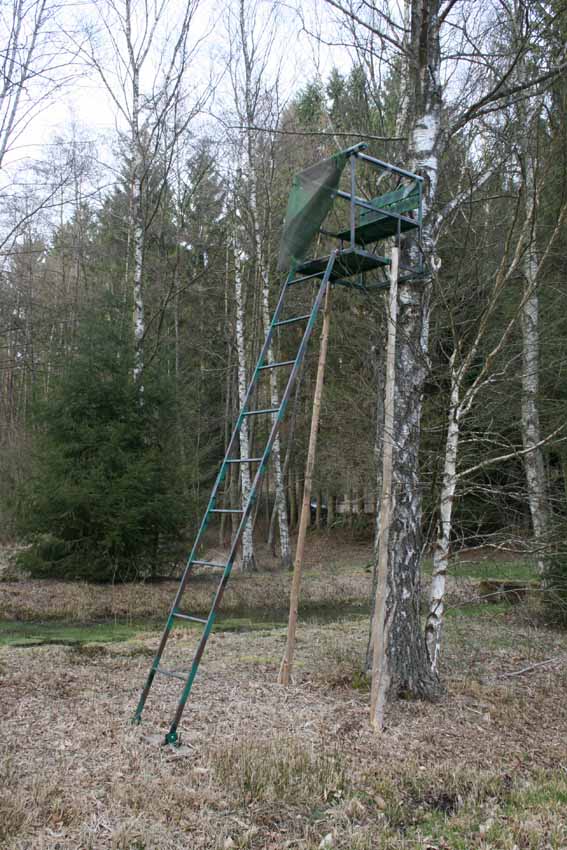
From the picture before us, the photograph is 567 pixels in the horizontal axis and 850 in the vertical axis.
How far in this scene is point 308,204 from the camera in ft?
18.9

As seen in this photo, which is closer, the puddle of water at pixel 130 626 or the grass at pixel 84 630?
the grass at pixel 84 630

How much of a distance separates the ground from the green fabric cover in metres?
3.73

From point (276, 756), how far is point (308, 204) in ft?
13.4

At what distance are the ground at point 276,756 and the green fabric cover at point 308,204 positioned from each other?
373 cm

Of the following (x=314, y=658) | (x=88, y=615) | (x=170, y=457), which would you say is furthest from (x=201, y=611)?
(x=314, y=658)

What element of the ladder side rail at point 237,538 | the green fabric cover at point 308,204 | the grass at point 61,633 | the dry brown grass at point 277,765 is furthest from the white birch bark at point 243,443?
the ladder side rail at point 237,538

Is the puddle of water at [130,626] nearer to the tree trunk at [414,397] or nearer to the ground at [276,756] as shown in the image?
the ground at [276,756]

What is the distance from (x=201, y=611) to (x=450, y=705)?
783cm

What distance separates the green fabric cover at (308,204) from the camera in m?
5.60

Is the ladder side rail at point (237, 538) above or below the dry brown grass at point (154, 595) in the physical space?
above

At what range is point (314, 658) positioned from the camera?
766 cm

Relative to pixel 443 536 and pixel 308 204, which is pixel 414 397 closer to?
pixel 443 536

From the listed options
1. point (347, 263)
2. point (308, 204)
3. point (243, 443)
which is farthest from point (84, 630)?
point (243, 443)

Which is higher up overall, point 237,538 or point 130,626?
point 237,538
